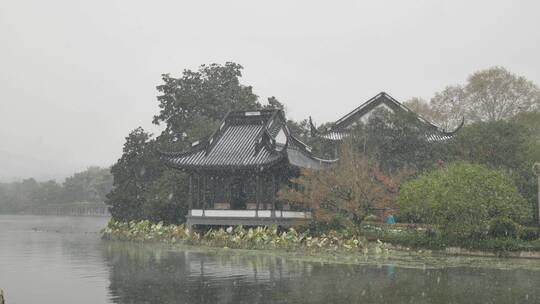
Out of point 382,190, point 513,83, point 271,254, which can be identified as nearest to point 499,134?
point 382,190

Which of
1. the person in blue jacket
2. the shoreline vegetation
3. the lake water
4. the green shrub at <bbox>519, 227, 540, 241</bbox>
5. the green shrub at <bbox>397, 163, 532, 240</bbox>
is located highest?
the green shrub at <bbox>397, 163, 532, 240</bbox>

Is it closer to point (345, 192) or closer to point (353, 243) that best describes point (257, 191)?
point (345, 192)

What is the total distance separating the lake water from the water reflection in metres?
0.02

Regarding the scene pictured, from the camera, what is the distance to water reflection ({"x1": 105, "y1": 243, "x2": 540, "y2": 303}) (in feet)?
47.6

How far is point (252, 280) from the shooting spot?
1773 centimetres

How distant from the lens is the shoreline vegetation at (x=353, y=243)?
25.2 metres

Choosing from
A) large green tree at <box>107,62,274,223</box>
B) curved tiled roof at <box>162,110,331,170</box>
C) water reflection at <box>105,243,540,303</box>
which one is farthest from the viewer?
large green tree at <box>107,62,274,223</box>

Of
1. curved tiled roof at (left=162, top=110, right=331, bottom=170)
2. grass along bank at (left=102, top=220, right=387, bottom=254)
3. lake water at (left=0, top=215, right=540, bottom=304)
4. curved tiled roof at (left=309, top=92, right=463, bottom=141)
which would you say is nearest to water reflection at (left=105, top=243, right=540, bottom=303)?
lake water at (left=0, top=215, right=540, bottom=304)

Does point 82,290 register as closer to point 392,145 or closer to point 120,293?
point 120,293

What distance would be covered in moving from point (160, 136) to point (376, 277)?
28788 mm

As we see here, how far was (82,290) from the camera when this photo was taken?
632 inches

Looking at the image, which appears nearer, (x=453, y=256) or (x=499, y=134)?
(x=453, y=256)

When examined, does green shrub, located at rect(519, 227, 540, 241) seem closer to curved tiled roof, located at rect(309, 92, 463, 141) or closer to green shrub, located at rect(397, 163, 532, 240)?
green shrub, located at rect(397, 163, 532, 240)

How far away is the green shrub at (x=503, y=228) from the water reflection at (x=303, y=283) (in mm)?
5683
